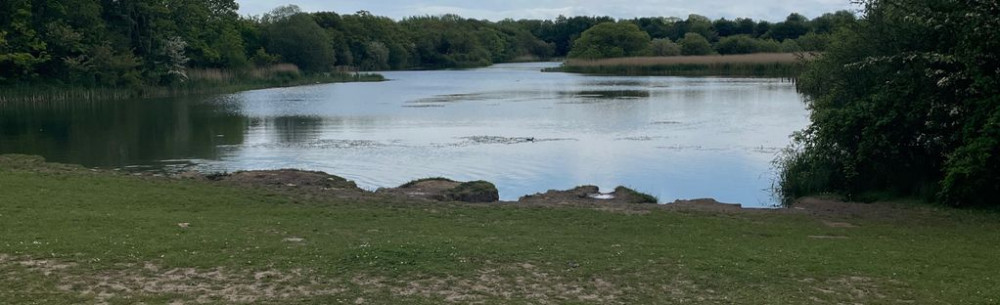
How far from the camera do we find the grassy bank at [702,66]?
8762 centimetres

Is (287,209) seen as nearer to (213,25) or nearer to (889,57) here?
(889,57)

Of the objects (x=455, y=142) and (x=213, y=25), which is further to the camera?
(x=213, y=25)

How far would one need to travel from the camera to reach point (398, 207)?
582 inches

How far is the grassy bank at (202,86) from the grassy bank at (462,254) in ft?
137

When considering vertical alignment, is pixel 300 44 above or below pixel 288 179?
above

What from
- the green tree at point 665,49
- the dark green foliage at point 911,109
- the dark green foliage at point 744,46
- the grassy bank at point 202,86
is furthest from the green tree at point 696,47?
the dark green foliage at point 911,109

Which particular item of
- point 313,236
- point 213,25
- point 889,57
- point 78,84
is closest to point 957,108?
point 889,57

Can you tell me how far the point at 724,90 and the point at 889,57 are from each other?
45.8 m

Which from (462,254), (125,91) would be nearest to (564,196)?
(462,254)

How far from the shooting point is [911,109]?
16812 mm

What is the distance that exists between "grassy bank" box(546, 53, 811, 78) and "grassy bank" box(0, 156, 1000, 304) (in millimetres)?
68087

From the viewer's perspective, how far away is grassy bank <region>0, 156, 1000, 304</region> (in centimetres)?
839

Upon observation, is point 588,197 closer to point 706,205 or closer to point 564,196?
point 564,196

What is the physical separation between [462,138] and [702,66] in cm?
6842
